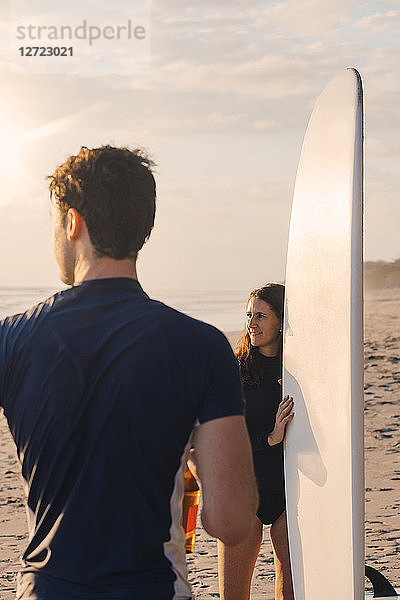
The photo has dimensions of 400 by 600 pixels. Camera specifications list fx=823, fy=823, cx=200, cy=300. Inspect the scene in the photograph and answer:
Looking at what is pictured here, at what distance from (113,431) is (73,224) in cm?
33

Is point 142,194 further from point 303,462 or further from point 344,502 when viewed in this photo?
point 303,462

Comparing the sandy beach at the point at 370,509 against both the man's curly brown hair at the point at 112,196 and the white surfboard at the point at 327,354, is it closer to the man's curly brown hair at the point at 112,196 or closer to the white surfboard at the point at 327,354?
the white surfboard at the point at 327,354

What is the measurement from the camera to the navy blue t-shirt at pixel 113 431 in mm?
1191

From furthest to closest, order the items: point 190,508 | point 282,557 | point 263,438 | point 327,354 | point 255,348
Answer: point 255,348
point 282,557
point 263,438
point 327,354
point 190,508

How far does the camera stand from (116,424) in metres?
1.19

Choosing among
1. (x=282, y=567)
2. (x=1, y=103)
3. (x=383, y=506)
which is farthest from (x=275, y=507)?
(x=1, y=103)

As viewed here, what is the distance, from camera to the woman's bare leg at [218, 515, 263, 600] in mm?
2865

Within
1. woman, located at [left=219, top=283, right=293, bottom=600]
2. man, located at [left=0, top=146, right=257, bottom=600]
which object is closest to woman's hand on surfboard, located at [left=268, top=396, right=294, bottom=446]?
woman, located at [left=219, top=283, right=293, bottom=600]

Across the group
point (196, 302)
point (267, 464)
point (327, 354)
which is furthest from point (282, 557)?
point (196, 302)

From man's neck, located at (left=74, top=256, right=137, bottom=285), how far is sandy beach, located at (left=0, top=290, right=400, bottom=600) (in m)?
3.53

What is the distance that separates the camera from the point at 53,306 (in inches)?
50.1

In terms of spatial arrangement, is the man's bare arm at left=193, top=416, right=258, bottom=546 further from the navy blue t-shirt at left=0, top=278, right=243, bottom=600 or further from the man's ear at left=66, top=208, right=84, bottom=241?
the man's ear at left=66, top=208, right=84, bottom=241

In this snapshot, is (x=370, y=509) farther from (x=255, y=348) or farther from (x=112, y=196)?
(x=112, y=196)

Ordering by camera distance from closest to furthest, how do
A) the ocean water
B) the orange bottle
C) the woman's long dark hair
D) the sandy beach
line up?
the orange bottle → the woman's long dark hair → the sandy beach → the ocean water
